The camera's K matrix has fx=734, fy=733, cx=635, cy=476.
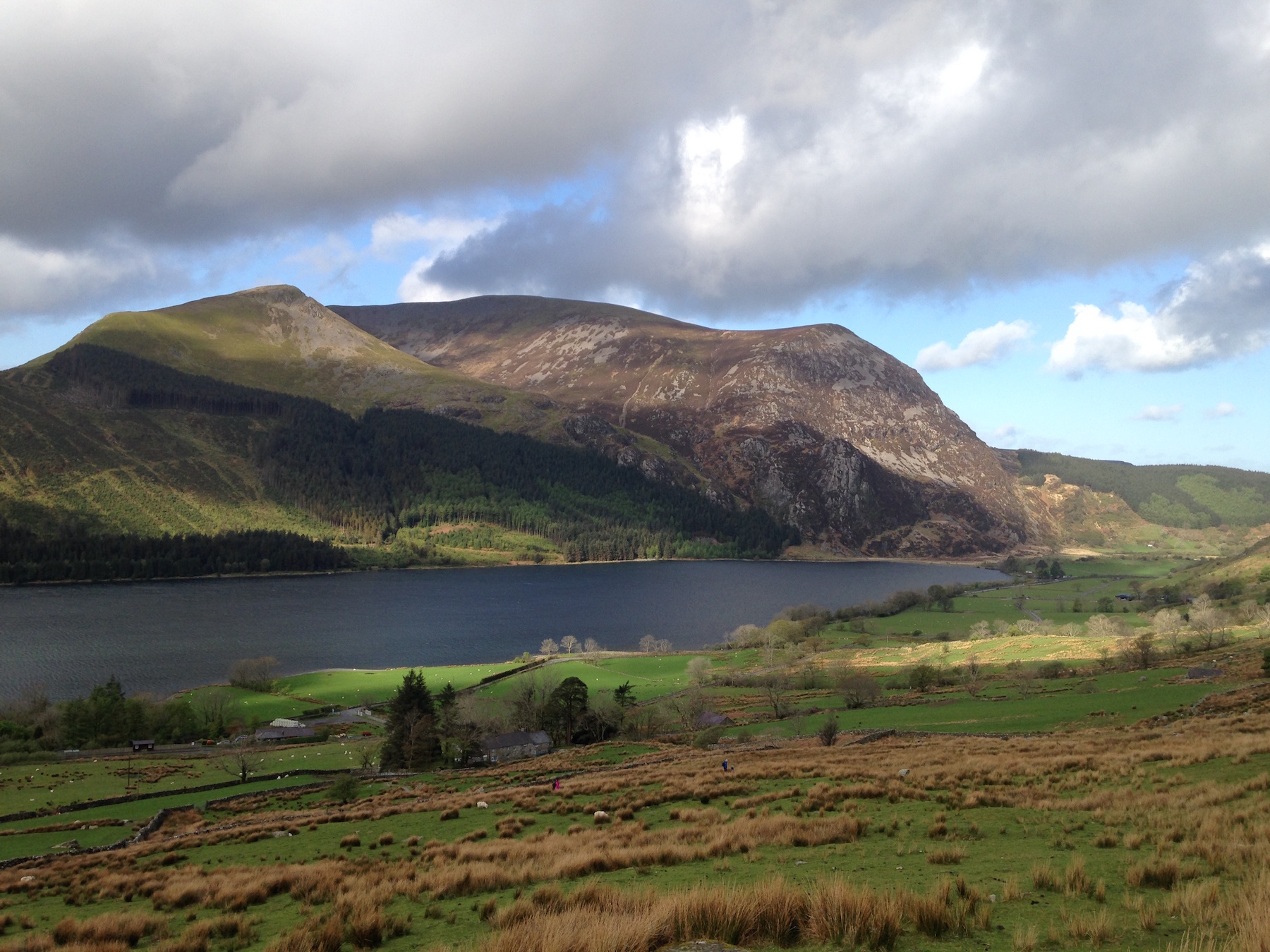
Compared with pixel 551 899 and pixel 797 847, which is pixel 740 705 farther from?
pixel 551 899

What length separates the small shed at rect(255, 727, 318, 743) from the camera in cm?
6191

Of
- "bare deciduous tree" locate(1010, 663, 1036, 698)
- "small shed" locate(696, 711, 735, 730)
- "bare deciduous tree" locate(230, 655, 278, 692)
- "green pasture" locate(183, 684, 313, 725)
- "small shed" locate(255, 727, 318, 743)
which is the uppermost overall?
"bare deciduous tree" locate(1010, 663, 1036, 698)

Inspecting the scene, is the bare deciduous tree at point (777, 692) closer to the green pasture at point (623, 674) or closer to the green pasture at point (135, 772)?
the green pasture at point (623, 674)

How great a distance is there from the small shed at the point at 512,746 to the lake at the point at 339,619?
44959 mm

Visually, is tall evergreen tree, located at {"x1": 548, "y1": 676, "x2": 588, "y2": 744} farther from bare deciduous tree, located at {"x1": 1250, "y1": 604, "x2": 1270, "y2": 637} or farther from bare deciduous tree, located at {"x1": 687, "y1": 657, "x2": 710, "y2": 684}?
bare deciduous tree, located at {"x1": 1250, "y1": 604, "x2": 1270, "y2": 637}

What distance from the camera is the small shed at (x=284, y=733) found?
61.9 m

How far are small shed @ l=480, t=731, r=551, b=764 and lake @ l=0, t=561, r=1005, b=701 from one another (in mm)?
44959

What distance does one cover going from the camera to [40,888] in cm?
1695

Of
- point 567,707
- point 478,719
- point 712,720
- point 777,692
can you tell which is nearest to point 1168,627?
point 777,692

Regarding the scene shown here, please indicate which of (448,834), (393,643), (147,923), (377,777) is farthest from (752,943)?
(393,643)

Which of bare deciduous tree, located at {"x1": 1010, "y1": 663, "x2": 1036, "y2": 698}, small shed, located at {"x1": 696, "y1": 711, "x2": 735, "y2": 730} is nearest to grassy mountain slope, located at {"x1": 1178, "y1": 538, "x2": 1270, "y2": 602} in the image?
bare deciduous tree, located at {"x1": 1010, "y1": 663, "x2": 1036, "y2": 698}

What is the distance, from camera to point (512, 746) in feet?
171

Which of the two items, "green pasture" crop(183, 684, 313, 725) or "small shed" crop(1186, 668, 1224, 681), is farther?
"green pasture" crop(183, 684, 313, 725)

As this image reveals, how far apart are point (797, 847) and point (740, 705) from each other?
176 feet
